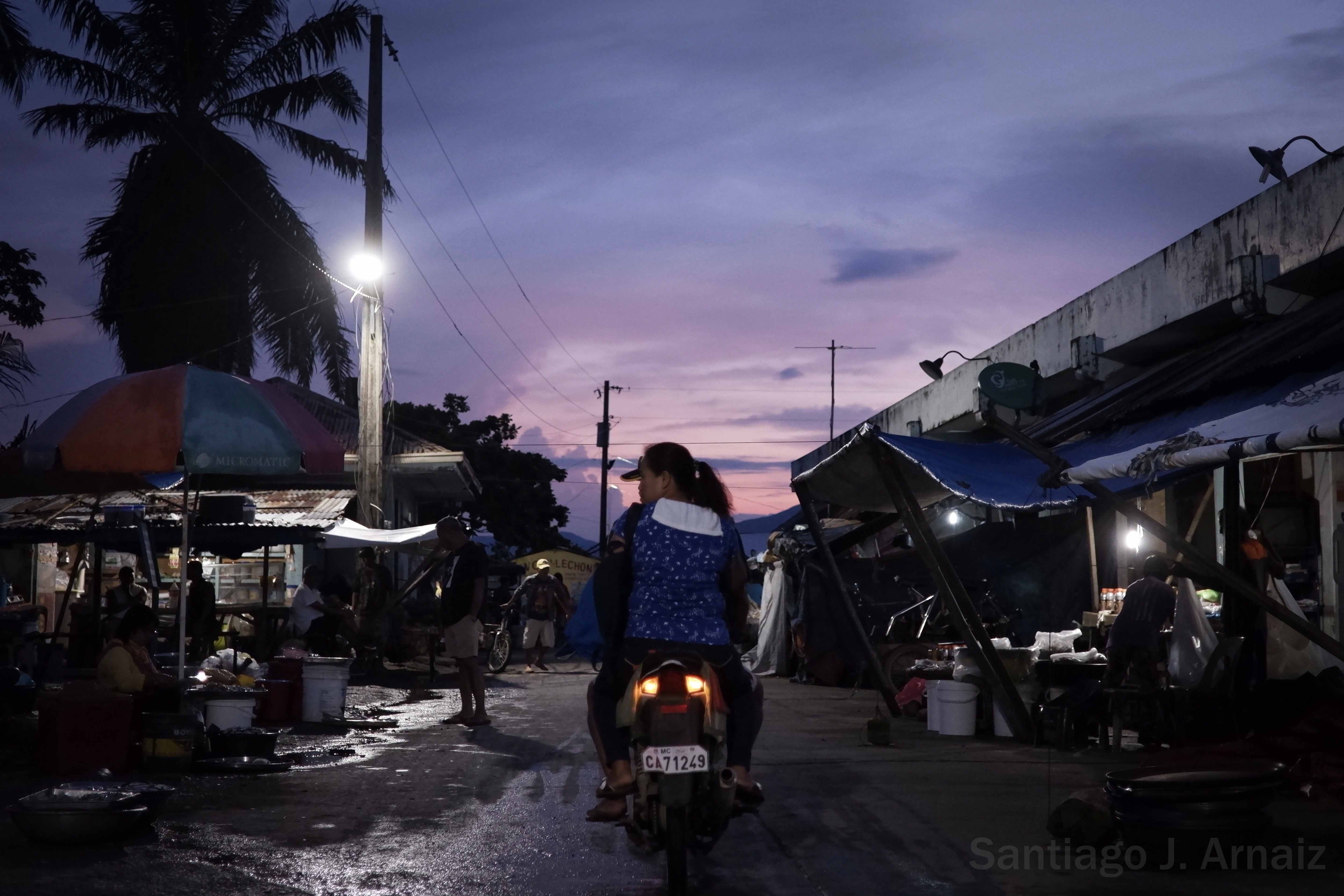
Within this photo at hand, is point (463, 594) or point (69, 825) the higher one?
point (463, 594)

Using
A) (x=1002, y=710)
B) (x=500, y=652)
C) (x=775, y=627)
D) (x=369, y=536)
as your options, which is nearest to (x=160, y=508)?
(x=369, y=536)

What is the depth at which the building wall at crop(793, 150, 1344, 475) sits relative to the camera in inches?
478

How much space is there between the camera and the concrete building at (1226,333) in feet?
33.0

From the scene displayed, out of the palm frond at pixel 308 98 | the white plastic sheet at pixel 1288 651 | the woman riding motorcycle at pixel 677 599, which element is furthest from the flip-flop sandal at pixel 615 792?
the palm frond at pixel 308 98

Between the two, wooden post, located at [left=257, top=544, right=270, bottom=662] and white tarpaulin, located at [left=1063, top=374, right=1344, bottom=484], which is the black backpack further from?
wooden post, located at [left=257, top=544, right=270, bottom=662]

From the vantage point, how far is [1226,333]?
1436cm

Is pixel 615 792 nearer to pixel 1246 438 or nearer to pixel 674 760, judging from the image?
pixel 674 760

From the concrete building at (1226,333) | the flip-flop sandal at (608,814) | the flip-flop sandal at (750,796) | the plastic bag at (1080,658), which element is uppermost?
the concrete building at (1226,333)

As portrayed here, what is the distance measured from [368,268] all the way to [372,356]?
1445 mm

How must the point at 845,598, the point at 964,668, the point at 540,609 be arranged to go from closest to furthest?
the point at 964,668
the point at 845,598
the point at 540,609

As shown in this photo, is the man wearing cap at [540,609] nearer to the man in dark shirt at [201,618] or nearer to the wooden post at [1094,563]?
the man in dark shirt at [201,618]

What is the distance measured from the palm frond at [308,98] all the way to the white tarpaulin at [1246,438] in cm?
2107

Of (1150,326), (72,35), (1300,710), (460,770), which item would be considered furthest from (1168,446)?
(72,35)

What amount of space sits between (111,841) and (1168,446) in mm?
5906
